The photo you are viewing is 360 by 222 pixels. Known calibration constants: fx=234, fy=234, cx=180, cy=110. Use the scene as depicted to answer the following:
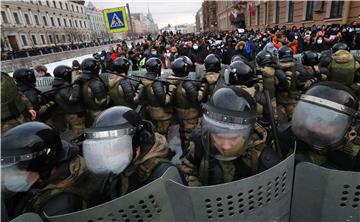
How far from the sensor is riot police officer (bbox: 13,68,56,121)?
4.00 metres

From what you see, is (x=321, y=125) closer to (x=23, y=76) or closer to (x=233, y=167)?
(x=233, y=167)

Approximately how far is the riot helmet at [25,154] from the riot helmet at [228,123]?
1.01m

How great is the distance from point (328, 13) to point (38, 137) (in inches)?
659

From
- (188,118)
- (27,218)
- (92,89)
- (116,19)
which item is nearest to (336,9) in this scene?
(116,19)

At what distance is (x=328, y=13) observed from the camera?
13.8 meters

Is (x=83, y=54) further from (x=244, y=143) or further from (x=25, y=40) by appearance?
(x=244, y=143)

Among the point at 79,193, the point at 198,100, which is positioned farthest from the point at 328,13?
the point at 79,193

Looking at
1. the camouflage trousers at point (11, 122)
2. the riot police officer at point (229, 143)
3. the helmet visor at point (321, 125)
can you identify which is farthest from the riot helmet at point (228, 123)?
the camouflage trousers at point (11, 122)

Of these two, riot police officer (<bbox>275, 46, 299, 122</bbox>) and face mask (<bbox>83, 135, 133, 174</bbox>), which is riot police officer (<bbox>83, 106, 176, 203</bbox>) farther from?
riot police officer (<bbox>275, 46, 299, 122</bbox>)

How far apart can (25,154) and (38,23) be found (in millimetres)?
56605

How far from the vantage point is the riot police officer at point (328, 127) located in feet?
4.54

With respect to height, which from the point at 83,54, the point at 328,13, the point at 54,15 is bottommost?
the point at 83,54

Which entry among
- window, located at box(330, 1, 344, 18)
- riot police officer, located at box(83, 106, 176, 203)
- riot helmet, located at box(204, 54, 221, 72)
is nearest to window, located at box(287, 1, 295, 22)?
window, located at box(330, 1, 344, 18)

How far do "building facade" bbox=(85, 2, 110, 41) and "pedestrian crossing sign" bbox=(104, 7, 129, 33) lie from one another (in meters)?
69.7
